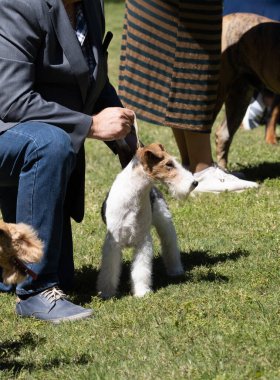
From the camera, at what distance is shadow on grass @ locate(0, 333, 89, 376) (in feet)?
13.0

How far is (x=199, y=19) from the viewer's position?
7.06 m

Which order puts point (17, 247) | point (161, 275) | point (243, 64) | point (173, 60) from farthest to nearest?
point (243, 64) < point (173, 60) < point (161, 275) < point (17, 247)

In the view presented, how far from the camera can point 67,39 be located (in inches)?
181

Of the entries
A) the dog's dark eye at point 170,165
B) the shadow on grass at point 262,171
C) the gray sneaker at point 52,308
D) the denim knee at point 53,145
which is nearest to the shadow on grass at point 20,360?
the gray sneaker at point 52,308

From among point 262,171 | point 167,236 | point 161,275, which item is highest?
point 167,236

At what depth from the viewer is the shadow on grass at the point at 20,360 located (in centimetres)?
396

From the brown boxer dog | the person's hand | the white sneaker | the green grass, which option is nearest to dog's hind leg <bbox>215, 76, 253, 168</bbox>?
the brown boxer dog

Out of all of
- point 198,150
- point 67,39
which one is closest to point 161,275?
point 67,39

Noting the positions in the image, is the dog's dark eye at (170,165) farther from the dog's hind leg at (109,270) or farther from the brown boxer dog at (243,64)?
the brown boxer dog at (243,64)

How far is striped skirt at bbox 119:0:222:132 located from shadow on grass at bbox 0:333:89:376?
3360mm

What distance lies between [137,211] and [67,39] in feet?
3.28

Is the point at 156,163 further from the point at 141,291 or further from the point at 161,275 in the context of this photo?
the point at 161,275

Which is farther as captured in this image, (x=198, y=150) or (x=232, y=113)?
(x=232, y=113)

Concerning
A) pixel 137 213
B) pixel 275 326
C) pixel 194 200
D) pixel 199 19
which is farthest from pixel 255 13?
pixel 275 326
